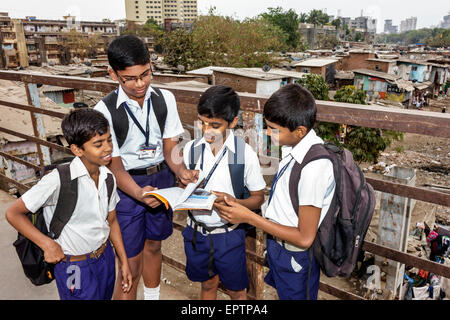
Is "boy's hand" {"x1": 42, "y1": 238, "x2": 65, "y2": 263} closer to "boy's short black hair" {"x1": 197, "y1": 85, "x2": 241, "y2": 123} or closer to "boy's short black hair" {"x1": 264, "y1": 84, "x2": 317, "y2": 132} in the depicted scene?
"boy's short black hair" {"x1": 197, "y1": 85, "x2": 241, "y2": 123}

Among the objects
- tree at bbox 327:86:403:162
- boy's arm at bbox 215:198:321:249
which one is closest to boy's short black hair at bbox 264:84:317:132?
boy's arm at bbox 215:198:321:249

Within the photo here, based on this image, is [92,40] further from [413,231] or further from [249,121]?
[249,121]

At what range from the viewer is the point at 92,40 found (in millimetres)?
46406

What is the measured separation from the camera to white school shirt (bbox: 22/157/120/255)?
5.48ft

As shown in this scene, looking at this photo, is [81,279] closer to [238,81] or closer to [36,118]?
[36,118]

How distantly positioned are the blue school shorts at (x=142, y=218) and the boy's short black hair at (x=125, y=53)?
659mm

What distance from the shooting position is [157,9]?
395 feet

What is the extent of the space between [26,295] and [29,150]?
15.3 metres

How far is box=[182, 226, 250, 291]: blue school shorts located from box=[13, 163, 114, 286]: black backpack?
57 cm

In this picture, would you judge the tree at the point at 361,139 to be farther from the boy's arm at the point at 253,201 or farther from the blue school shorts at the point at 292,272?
the blue school shorts at the point at 292,272

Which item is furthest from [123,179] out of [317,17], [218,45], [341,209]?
[317,17]

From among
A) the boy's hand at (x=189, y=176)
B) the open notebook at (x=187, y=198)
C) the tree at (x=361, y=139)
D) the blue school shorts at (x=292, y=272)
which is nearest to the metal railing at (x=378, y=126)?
the blue school shorts at (x=292, y=272)

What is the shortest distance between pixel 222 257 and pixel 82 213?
78 cm

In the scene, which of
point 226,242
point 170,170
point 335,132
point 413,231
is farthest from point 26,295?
point 335,132
